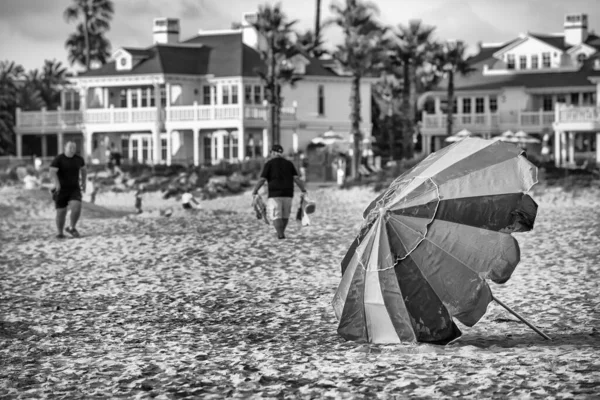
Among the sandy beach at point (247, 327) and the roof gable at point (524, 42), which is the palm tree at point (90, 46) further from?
the sandy beach at point (247, 327)

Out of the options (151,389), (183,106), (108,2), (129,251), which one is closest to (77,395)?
(151,389)

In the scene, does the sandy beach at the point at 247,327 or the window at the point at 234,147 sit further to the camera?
the window at the point at 234,147

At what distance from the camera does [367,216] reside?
10.6 m

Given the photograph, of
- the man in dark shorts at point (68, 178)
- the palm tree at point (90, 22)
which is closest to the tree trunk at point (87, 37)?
the palm tree at point (90, 22)

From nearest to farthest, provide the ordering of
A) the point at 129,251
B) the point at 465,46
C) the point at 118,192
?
the point at 129,251 < the point at 118,192 < the point at 465,46

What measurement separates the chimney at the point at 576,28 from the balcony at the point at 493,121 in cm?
769

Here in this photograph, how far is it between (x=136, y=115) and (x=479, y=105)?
67.0 feet

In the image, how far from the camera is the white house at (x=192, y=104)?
2490 inches

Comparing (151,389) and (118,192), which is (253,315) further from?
(118,192)

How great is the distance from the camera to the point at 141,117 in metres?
64.3

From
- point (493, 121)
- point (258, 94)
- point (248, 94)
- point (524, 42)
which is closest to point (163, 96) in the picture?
point (248, 94)

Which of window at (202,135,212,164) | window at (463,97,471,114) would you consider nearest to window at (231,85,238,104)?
window at (202,135,212,164)

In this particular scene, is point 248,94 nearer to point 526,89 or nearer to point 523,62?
point 526,89

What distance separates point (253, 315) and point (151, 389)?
3925 millimetres
